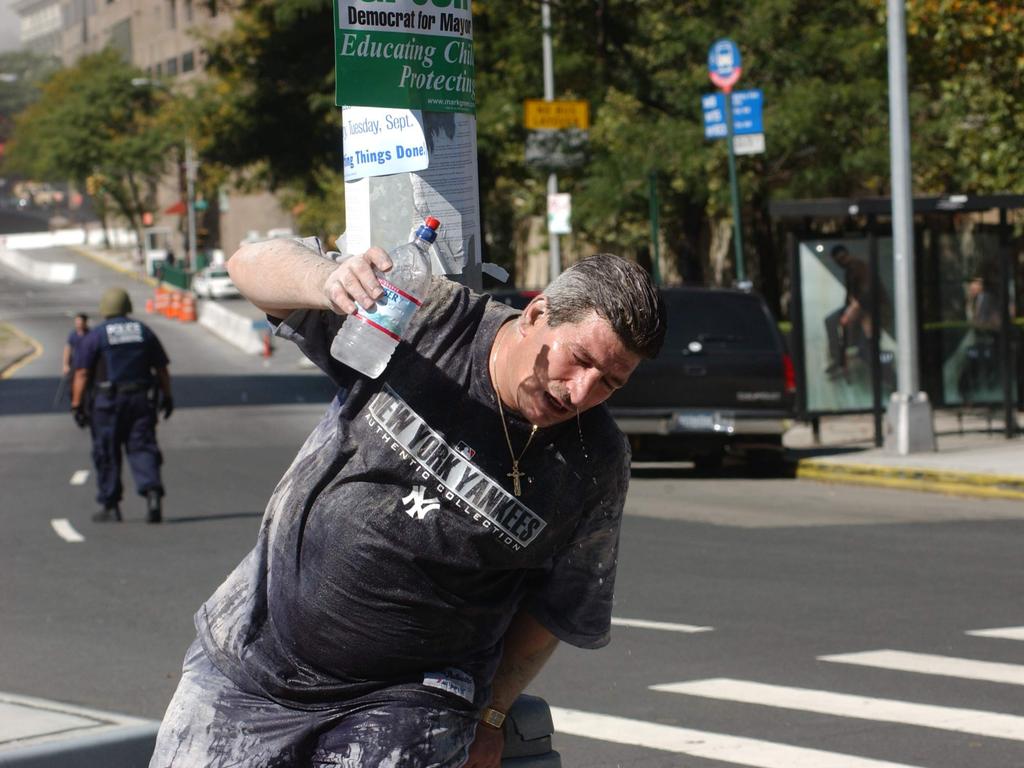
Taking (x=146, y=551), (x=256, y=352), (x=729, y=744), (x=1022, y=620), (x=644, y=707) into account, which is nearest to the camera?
(x=729, y=744)

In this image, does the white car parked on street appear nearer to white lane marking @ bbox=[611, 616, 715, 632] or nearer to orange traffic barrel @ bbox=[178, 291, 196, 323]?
orange traffic barrel @ bbox=[178, 291, 196, 323]

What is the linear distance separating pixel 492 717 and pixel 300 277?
1.02m

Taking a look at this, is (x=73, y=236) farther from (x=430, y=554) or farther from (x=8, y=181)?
(x=430, y=554)

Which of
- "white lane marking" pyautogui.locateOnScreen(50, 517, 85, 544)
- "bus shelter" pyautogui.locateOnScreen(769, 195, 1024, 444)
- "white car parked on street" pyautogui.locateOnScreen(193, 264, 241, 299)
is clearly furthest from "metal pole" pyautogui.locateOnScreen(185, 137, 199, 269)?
"white lane marking" pyautogui.locateOnScreen(50, 517, 85, 544)

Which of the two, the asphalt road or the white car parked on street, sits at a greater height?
the white car parked on street

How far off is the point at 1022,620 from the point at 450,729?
644cm

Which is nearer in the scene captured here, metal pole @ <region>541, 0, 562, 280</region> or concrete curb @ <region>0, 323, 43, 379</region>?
metal pole @ <region>541, 0, 562, 280</region>

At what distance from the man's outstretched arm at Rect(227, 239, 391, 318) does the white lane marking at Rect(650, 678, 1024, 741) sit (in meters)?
4.32

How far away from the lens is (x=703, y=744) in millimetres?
6547

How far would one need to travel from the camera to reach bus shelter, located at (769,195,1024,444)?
1869 centimetres

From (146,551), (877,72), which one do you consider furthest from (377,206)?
(877,72)

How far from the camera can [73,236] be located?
127m

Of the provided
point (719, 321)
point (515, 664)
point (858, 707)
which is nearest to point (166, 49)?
point (719, 321)

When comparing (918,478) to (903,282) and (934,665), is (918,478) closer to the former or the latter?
(903,282)
